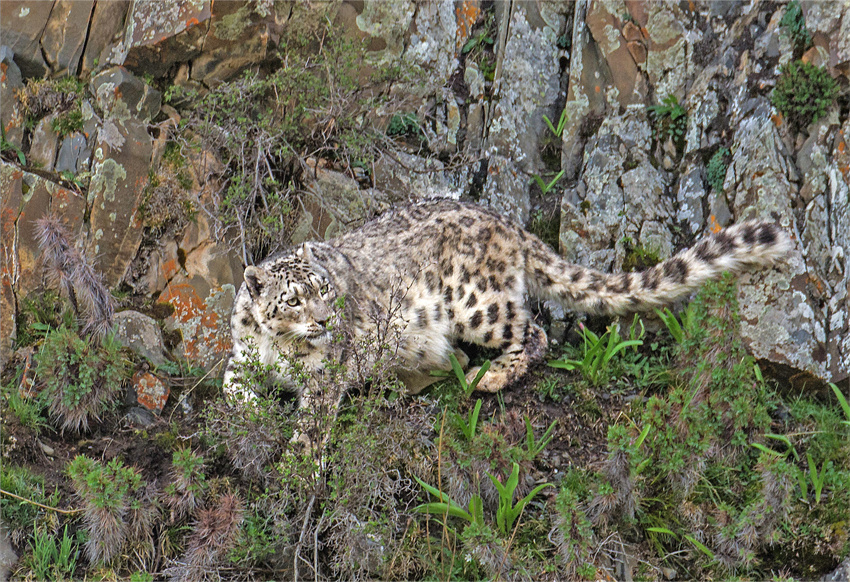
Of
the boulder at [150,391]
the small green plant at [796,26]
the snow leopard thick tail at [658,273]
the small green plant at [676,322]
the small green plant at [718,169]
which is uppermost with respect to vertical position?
the small green plant at [796,26]

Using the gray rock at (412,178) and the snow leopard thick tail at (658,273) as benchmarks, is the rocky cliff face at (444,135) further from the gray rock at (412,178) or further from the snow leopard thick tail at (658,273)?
the snow leopard thick tail at (658,273)

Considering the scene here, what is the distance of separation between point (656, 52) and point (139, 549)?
5.90 m

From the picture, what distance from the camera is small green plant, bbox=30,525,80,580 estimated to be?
4.86 metres

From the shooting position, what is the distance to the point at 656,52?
7.16 meters

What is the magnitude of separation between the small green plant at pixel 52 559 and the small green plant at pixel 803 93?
6.07m

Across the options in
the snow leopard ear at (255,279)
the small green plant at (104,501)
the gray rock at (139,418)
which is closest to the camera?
the small green plant at (104,501)

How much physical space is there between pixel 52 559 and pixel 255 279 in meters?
2.20

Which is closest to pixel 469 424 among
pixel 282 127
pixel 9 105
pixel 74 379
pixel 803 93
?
pixel 74 379

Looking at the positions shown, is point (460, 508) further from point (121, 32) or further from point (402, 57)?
point (121, 32)

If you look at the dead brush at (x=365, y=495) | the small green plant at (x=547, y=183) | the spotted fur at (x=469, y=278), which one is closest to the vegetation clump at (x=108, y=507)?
the spotted fur at (x=469, y=278)

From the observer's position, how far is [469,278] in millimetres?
6406

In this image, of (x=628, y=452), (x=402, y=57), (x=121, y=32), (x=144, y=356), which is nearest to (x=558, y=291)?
(x=628, y=452)

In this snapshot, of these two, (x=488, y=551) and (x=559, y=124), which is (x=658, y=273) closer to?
(x=559, y=124)

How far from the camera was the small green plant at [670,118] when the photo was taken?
22.7ft
